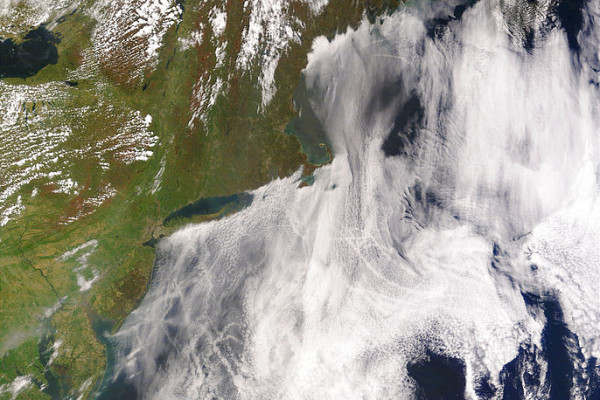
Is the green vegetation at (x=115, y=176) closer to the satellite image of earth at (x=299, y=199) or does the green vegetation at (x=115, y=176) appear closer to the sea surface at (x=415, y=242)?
the satellite image of earth at (x=299, y=199)

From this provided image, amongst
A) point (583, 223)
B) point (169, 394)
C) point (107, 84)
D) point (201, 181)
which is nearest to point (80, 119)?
point (107, 84)

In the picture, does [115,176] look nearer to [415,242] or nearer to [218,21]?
[218,21]

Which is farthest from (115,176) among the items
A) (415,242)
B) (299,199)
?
(415,242)

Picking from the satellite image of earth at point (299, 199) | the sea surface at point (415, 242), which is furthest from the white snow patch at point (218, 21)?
the sea surface at point (415, 242)

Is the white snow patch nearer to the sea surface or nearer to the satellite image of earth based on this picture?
the satellite image of earth

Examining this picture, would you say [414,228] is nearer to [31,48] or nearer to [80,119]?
[80,119]

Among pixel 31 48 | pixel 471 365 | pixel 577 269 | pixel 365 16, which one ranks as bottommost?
pixel 471 365
